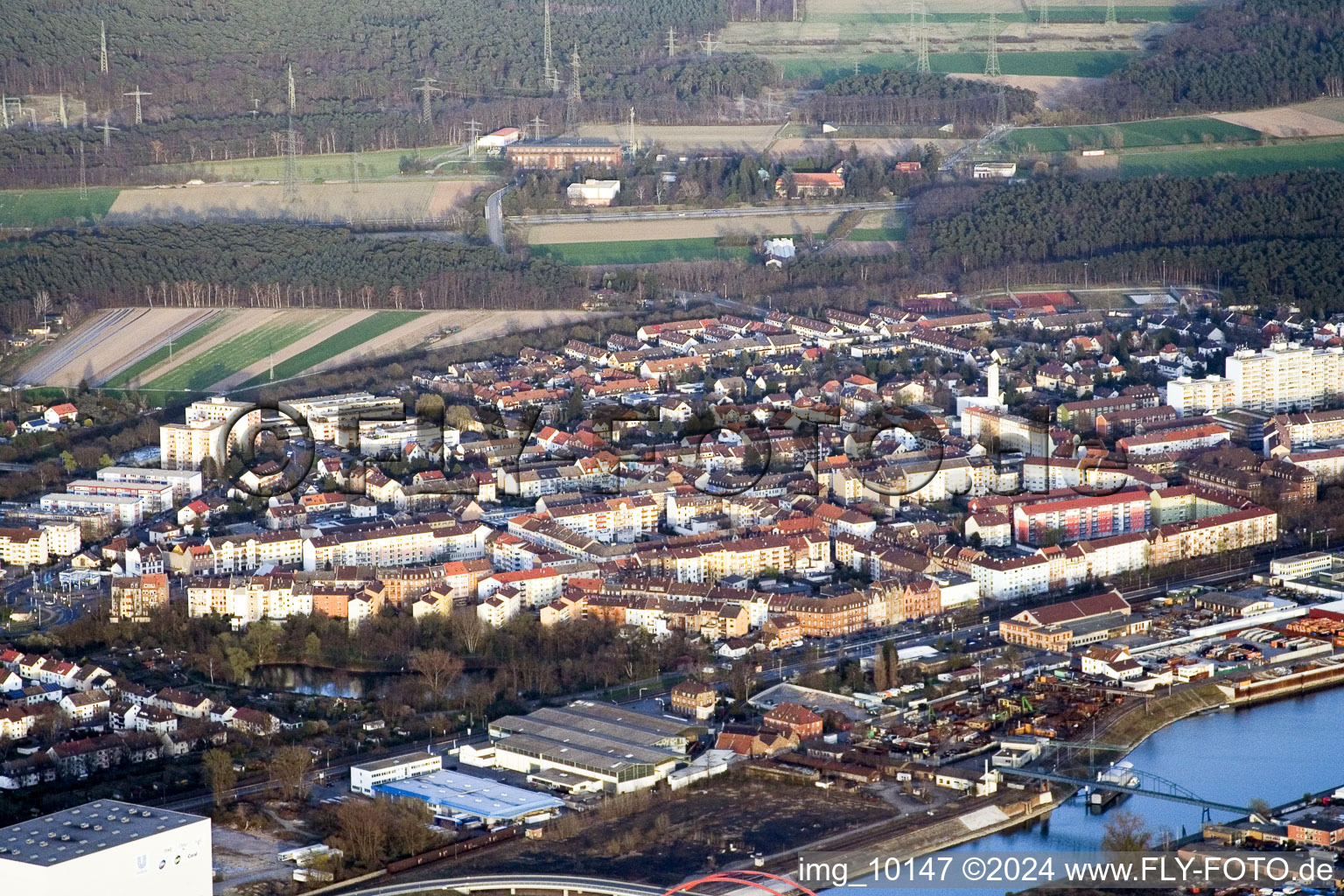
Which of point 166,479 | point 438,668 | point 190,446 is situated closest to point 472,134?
point 190,446

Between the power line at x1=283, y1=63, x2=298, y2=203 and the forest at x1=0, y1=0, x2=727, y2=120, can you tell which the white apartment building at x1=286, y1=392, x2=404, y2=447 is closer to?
the power line at x1=283, y1=63, x2=298, y2=203

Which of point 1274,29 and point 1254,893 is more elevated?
point 1274,29

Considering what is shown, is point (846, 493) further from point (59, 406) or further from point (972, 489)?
point (59, 406)

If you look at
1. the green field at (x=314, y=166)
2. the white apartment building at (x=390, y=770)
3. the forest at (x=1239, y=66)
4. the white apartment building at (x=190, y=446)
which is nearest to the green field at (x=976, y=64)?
the forest at (x=1239, y=66)

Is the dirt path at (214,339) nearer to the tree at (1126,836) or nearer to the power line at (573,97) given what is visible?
the power line at (573,97)

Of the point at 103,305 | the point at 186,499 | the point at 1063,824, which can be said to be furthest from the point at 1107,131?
the point at 1063,824
